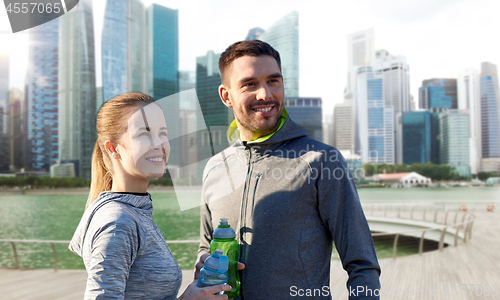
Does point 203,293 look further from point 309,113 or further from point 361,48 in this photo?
point 361,48

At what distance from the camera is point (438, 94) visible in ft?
346

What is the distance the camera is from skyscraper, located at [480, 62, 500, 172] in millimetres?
90438

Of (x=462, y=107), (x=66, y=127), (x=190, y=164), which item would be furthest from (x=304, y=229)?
(x=462, y=107)

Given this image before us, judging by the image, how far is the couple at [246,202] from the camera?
37.1 inches

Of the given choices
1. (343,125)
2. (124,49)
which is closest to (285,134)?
(124,49)

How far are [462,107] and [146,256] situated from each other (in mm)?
118250

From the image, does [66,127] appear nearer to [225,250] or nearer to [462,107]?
[225,250]

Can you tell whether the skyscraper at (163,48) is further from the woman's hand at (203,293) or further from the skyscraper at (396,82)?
the woman's hand at (203,293)

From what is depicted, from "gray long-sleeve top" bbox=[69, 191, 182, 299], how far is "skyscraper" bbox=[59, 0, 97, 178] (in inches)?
2567

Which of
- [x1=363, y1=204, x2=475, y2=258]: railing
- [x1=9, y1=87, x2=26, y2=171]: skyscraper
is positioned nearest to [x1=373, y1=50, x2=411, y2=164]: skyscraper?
[x1=363, y1=204, x2=475, y2=258]: railing

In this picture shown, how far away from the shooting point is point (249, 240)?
4.01ft

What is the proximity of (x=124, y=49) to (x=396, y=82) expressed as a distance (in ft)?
273

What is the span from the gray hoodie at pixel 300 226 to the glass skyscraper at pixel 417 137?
91.8 m

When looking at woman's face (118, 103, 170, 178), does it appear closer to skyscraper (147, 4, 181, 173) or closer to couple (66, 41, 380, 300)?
couple (66, 41, 380, 300)
